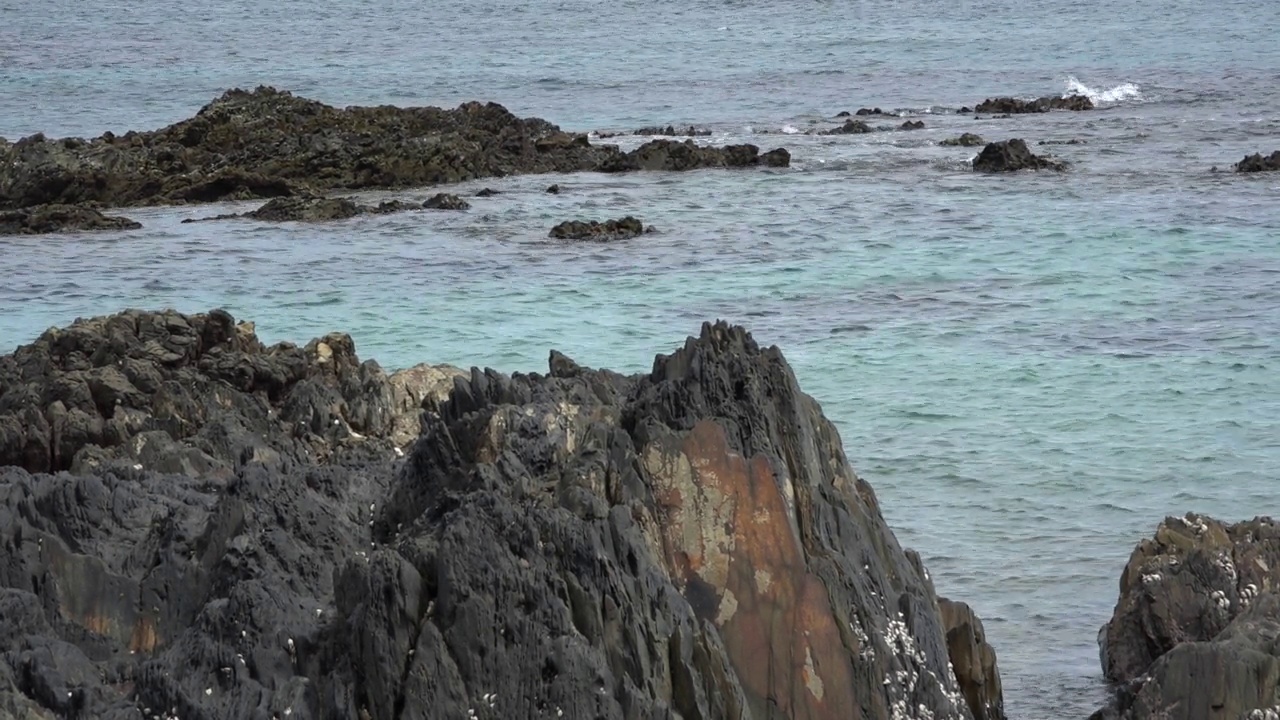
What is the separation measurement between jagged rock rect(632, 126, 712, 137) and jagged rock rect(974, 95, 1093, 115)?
758cm

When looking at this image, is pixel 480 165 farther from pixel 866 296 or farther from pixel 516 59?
pixel 516 59

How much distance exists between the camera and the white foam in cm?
5029

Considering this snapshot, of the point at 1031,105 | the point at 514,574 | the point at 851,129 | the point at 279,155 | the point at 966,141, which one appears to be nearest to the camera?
the point at 514,574

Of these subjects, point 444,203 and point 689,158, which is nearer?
point 444,203

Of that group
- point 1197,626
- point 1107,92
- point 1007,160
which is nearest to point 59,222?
point 1007,160

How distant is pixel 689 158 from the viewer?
37.9 m

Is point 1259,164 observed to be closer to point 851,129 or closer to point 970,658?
point 851,129

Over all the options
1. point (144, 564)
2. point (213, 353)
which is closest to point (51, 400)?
point (213, 353)

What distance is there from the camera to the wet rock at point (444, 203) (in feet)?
108

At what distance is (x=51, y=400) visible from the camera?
1267cm

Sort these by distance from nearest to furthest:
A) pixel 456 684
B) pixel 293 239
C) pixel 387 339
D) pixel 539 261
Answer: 1. pixel 456 684
2. pixel 387 339
3. pixel 539 261
4. pixel 293 239

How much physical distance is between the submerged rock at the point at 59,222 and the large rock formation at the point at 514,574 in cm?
2154

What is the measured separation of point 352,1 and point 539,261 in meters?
86.1

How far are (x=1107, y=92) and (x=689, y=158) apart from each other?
19.2m
